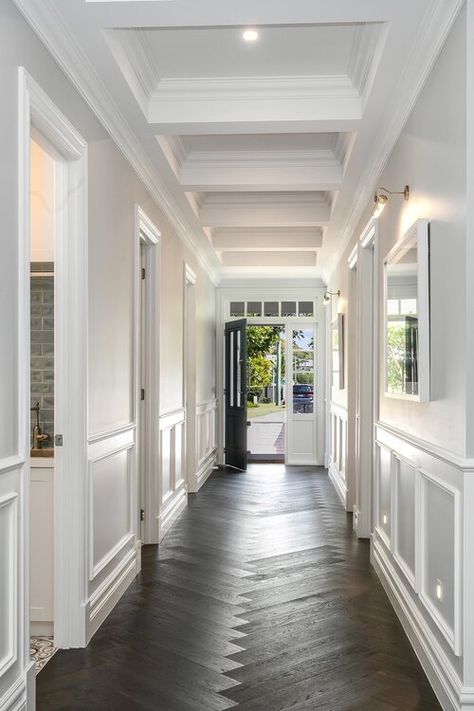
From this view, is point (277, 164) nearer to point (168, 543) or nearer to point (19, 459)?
point (168, 543)

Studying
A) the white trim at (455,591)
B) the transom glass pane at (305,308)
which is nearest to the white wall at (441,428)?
the white trim at (455,591)

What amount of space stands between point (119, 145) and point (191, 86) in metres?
0.52

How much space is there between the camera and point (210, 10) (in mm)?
2566

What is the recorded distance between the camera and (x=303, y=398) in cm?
937

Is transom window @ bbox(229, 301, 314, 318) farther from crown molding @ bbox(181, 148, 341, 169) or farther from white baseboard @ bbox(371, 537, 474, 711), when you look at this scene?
white baseboard @ bbox(371, 537, 474, 711)

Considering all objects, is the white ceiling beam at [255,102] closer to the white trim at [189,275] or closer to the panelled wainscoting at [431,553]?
the panelled wainscoting at [431,553]

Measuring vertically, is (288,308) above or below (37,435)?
above

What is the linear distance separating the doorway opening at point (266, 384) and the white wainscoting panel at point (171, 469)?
423 cm

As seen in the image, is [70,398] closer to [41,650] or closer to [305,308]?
[41,650]

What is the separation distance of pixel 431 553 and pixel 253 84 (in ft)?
8.41

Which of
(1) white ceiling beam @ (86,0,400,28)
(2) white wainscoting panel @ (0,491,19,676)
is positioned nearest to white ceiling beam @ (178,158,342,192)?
(1) white ceiling beam @ (86,0,400,28)

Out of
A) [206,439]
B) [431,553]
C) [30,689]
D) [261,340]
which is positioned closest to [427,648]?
[431,553]

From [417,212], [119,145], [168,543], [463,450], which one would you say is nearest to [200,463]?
[168,543]

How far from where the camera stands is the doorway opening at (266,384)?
10.8 metres
